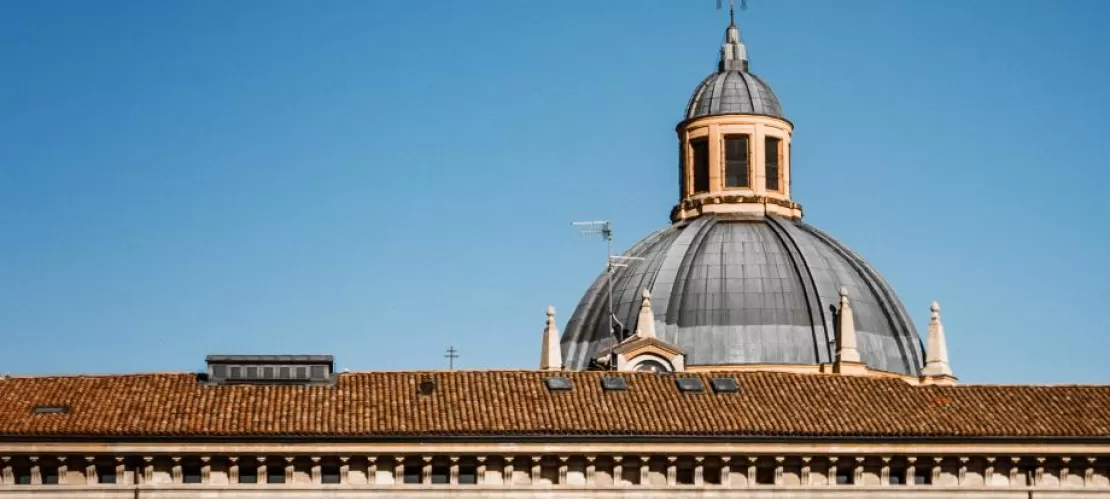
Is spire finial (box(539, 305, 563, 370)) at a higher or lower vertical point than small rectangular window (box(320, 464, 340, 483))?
higher

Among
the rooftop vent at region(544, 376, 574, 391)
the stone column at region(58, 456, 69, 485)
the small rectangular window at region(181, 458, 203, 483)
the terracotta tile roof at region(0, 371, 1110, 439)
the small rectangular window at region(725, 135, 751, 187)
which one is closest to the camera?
the stone column at region(58, 456, 69, 485)

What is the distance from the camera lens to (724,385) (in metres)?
63.0

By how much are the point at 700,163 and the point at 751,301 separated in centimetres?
966

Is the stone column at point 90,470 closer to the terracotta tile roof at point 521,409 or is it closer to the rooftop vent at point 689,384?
the terracotta tile roof at point 521,409

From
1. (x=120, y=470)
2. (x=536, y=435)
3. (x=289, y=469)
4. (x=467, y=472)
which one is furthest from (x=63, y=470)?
(x=536, y=435)

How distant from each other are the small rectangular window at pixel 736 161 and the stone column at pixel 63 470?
39.3m

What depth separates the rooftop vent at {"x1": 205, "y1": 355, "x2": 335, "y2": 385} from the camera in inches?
2450

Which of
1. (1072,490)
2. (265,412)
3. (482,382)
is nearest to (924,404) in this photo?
(1072,490)

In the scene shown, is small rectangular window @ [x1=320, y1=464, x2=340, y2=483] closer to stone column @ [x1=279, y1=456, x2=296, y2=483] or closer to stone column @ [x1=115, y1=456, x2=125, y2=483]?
stone column @ [x1=279, y1=456, x2=296, y2=483]

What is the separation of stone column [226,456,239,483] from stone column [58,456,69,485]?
10.8 ft

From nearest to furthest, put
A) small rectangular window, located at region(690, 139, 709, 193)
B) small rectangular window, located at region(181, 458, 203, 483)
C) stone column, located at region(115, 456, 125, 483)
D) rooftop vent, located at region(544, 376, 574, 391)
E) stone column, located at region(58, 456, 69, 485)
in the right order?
stone column, located at region(58, 456, 69, 485) → stone column, located at region(115, 456, 125, 483) → small rectangular window, located at region(181, 458, 203, 483) → rooftop vent, located at region(544, 376, 574, 391) → small rectangular window, located at region(690, 139, 709, 193)

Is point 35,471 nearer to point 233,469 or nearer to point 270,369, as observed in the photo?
point 233,469

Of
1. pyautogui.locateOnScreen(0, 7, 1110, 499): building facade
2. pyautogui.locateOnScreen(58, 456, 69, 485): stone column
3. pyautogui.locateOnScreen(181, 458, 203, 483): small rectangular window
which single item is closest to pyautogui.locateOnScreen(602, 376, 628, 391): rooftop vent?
pyautogui.locateOnScreen(0, 7, 1110, 499): building facade

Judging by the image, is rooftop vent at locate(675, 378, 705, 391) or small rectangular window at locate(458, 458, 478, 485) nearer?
small rectangular window at locate(458, 458, 478, 485)
